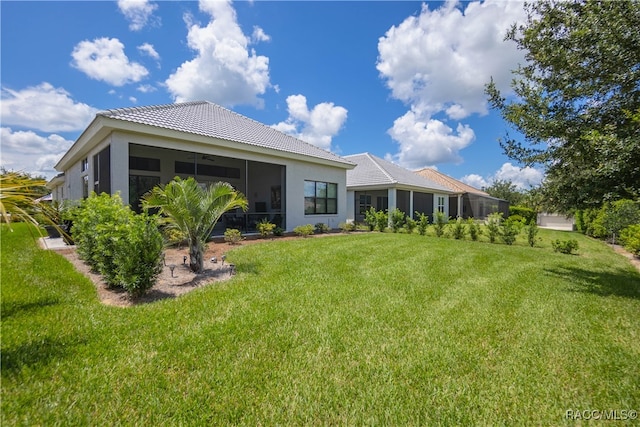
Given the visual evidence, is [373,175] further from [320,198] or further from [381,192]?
[320,198]

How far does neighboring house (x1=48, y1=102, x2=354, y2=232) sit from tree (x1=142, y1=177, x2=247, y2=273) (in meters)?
4.29

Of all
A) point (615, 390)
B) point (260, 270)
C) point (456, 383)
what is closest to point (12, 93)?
point (260, 270)

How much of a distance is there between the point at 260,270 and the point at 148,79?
946 cm

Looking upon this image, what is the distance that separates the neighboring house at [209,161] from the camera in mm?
9234

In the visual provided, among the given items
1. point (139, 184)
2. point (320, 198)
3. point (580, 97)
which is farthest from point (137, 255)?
point (139, 184)

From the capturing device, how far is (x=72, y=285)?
16.6 ft

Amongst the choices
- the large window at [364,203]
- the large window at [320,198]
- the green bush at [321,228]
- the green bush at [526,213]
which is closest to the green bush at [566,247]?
the green bush at [321,228]

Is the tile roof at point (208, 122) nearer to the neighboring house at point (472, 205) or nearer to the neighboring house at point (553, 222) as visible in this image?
the neighboring house at point (472, 205)

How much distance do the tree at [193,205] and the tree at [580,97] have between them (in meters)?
7.33

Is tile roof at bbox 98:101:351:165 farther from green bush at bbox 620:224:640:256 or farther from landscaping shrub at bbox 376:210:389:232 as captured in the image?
green bush at bbox 620:224:640:256

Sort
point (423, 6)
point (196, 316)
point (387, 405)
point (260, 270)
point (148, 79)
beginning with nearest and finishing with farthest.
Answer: point (387, 405), point (196, 316), point (260, 270), point (423, 6), point (148, 79)

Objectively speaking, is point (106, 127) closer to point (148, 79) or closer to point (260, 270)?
point (148, 79)

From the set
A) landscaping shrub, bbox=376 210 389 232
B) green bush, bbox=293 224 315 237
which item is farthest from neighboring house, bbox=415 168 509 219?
green bush, bbox=293 224 315 237

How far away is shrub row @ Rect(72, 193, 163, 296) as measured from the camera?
436 cm
